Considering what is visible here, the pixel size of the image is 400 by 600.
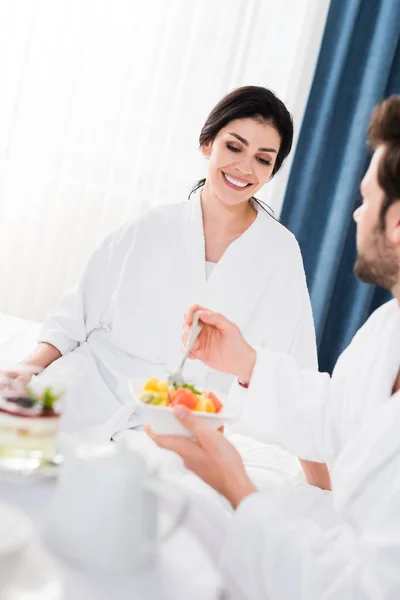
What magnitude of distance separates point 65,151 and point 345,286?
Result: 1.55 metres

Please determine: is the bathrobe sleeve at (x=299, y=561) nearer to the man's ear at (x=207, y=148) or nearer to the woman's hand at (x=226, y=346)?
the woman's hand at (x=226, y=346)

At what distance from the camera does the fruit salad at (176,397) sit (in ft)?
4.00

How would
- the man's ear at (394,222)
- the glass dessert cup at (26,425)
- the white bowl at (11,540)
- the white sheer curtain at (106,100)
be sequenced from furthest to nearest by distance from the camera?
the white sheer curtain at (106,100) → the man's ear at (394,222) → the glass dessert cup at (26,425) → the white bowl at (11,540)

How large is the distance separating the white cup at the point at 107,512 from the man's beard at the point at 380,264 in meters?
0.81

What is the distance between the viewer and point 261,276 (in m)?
2.23

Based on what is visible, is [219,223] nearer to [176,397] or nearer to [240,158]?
[240,158]

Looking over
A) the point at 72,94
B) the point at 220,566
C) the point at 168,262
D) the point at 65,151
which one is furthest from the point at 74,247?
the point at 220,566

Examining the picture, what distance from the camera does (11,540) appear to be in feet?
2.27

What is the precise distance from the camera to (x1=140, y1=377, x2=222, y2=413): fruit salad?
122 cm

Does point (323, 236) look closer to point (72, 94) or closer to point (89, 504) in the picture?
point (72, 94)

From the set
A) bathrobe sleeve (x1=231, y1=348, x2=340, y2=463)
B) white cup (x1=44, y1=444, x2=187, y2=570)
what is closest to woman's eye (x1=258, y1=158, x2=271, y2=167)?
bathrobe sleeve (x1=231, y1=348, x2=340, y2=463)

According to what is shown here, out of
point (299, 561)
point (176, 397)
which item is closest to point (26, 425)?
point (176, 397)

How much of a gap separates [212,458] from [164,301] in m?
0.97

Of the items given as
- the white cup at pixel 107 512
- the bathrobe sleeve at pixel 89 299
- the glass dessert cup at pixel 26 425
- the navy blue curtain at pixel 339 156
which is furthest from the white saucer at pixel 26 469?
the navy blue curtain at pixel 339 156
